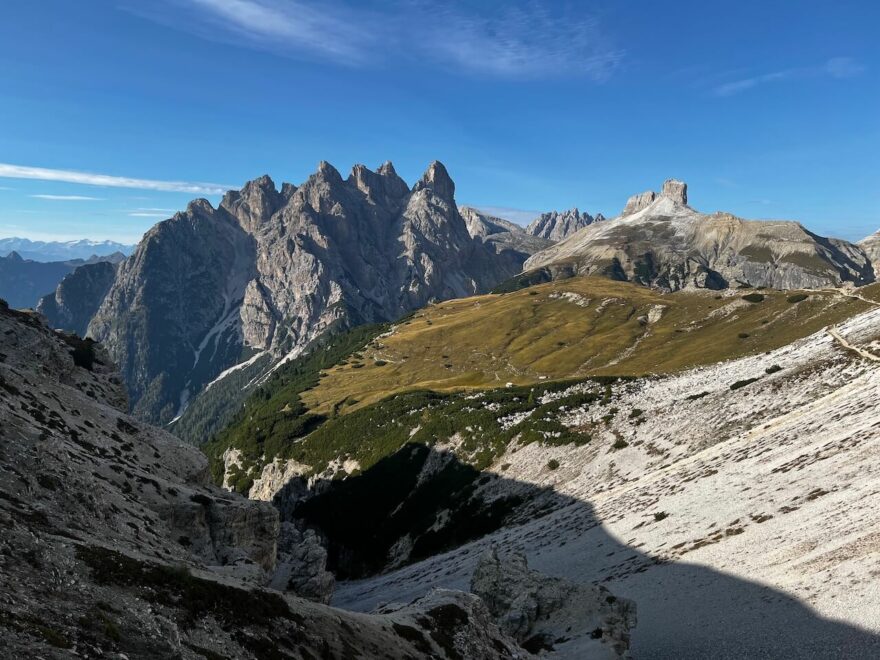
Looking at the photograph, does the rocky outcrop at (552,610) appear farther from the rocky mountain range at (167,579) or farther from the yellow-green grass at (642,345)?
the yellow-green grass at (642,345)

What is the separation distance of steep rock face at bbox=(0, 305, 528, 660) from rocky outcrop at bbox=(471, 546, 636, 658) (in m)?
5.58

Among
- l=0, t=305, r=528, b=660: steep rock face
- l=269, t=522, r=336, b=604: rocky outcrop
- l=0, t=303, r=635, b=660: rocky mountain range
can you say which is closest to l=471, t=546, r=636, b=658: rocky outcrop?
l=0, t=303, r=635, b=660: rocky mountain range

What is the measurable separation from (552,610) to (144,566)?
3223 cm

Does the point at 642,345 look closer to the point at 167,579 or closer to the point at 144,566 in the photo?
the point at 167,579

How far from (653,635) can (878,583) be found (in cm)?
1470

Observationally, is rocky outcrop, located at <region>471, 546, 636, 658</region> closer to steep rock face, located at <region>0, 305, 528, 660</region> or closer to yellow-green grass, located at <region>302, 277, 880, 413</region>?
steep rock face, located at <region>0, 305, 528, 660</region>

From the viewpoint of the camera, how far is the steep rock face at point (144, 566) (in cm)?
1933

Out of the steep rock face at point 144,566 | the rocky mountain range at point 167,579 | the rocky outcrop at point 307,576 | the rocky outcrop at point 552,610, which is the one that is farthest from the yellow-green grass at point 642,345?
the steep rock face at point 144,566

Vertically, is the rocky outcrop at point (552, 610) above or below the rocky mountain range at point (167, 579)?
below

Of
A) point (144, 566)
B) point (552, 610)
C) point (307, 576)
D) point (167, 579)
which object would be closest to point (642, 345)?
point (552, 610)

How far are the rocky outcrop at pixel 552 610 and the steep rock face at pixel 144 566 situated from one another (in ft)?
18.3

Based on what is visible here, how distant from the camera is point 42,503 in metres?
30.6

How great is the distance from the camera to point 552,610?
44.2 meters

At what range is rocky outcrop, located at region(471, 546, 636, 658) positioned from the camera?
38938 mm
